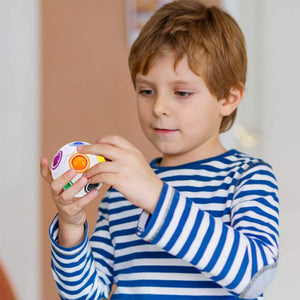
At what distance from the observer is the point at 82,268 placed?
1.00 metres

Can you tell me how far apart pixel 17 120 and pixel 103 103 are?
13.0 inches

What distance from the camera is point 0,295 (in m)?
1.48

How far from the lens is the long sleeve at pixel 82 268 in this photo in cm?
99

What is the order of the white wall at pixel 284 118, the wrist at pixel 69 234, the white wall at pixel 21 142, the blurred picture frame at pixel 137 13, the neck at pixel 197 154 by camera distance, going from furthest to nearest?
the white wall at pixel 21 142 < the blurred picture frame at pixel 137 13 < the white wall at pixel 284 118 < the neck at pixel 197 154 < the wrist at pixel 69 234

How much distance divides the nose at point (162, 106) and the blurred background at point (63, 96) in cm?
65

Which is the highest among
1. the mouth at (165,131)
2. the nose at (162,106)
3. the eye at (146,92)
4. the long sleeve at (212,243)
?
the eye at (146,92)

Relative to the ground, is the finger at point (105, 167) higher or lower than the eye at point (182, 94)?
lower

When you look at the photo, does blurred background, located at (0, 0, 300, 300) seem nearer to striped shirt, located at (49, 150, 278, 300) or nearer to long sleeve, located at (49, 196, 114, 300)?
striped shirt, located at (49, 150, 278, 300)

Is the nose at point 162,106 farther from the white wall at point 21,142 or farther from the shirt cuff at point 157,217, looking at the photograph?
the white wall at point 21,142

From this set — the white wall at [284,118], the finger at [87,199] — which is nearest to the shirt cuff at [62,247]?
the finger at [87,199]

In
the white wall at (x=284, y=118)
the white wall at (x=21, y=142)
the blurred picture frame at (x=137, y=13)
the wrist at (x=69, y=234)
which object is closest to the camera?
the wrist at (x=69, y=234)

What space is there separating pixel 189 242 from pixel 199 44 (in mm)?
393

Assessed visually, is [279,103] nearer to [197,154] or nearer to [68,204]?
[197,154]

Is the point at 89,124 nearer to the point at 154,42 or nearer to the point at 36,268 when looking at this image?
the point at 36,268
